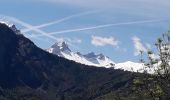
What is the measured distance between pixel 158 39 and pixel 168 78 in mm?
4191

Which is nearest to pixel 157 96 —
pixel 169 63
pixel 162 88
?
pixel 162 88

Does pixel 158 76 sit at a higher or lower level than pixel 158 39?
lower

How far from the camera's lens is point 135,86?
149 feet

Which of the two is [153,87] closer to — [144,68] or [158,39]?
[144,68]

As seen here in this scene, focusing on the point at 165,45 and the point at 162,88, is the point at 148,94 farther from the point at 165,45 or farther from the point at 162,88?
the point at 165,45

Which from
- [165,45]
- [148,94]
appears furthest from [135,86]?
[165,45]

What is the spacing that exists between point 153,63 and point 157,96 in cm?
343

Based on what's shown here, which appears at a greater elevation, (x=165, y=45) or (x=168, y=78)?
(x=165, y=45)

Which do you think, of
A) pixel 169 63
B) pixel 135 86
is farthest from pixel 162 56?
pixel 135 86

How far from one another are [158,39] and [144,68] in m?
3.34

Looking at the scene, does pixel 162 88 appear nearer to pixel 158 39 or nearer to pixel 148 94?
pixel 148 94

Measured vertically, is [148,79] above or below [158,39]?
below

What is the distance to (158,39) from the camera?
4491 cm

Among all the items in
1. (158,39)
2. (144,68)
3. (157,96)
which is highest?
(158,39)
